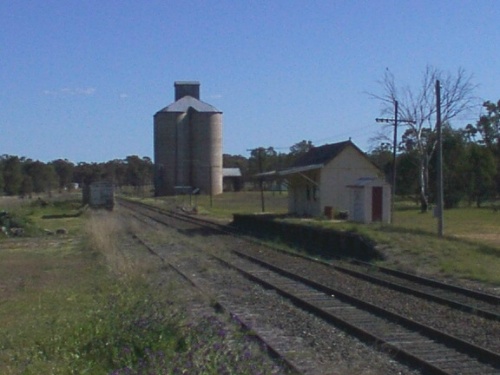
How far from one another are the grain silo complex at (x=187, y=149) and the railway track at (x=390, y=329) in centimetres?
9363

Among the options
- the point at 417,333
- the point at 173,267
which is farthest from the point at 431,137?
the point at 417,333

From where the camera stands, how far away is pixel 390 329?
14.1 m

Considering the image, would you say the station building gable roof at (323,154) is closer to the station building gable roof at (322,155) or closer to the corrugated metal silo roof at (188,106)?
the station building gable roof at (322,155)

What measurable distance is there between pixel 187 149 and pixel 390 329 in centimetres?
10454

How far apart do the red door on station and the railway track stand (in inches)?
862

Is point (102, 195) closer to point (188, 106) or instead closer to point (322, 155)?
point (322, 155)

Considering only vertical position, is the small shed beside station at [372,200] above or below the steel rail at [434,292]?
above

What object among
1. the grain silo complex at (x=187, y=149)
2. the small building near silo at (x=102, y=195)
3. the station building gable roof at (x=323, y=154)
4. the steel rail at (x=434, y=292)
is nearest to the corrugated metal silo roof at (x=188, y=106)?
the grain silo complex at (x=187, y=149)

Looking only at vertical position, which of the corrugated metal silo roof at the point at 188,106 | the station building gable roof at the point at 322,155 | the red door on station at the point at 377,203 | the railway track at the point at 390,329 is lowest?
the railway track at the point at 390,329

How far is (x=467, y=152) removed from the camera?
290 ft

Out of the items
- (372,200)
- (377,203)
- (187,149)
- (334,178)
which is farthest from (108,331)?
(187,149)

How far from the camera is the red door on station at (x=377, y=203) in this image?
4450cm

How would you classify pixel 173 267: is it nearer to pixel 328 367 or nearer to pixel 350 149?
pixel 328 367

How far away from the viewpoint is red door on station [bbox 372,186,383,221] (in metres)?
44.5
